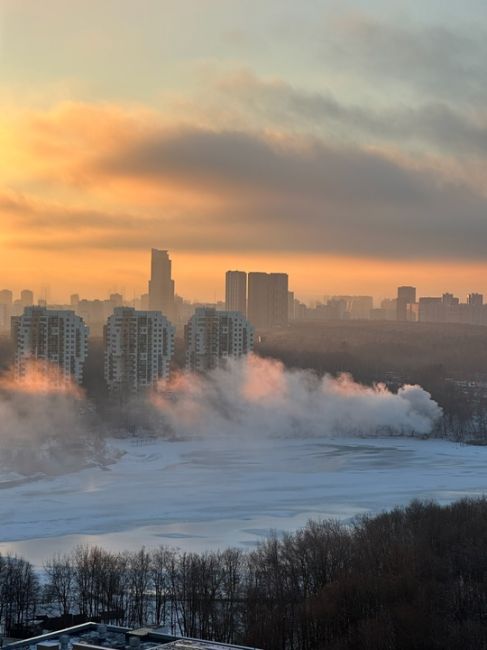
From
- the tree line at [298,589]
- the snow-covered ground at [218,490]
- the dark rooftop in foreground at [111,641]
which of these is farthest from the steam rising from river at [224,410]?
the dark rooftop in foreground at [111,641]

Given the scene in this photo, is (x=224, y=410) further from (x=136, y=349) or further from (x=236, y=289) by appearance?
(x=236, y=289)

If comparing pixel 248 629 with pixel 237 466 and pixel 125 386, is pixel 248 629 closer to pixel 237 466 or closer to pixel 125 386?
pixel 237 466

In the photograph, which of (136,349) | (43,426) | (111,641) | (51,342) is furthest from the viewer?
(136,349)

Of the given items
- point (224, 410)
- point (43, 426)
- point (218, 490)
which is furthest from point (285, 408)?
point (218, 490)

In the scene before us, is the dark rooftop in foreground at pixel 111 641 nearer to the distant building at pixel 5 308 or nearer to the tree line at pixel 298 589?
the tree line at pixel 298 589

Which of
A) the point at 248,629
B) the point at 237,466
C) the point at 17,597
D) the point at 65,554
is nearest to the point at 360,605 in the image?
the point at 248,629

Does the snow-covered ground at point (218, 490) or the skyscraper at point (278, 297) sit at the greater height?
the skyscraper at point (278, 297)
